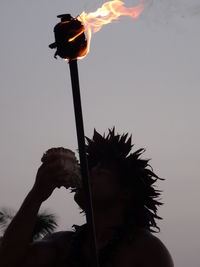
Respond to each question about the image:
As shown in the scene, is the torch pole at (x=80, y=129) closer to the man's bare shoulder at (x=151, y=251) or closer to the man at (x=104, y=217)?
the man at (x=104, y=217)

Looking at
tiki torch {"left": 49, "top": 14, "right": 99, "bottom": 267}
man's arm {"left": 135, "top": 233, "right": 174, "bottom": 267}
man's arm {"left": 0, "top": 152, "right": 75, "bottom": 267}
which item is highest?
tiki torch {"left": 49, "top": 14, "right": 99, "bottom": 267}

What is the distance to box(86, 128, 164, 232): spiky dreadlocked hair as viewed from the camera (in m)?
4.18

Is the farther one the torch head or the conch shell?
the conch shell

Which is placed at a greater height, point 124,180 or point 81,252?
point 124,180

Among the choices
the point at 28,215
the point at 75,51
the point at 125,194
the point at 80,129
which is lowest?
the point at 28,215

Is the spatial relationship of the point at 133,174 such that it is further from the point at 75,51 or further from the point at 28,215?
the point at 75,51

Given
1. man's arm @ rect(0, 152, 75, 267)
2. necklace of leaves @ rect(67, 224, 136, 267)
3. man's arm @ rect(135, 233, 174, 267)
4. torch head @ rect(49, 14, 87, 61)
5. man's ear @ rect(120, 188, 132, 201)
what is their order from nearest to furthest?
torch head @ rect(49, 14, 87, 61), man's arm @ rect(0, 152, 75, 267), man's arm @ rect(135, 233, 174, 267), necklace of leaves @ rect(67, 224, 136, 267), man's ear @ rect(120, 188, 132, 201)

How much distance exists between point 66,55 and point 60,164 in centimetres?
71

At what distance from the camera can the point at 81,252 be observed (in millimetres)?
4027

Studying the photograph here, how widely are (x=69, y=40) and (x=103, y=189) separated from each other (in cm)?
127

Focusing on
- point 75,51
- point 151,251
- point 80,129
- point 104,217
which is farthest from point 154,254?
point 75,51

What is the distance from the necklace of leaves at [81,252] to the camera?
13.0 feet

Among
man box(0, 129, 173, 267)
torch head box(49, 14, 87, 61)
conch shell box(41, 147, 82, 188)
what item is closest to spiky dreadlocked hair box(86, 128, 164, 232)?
man box(0, 129, 173, 267)

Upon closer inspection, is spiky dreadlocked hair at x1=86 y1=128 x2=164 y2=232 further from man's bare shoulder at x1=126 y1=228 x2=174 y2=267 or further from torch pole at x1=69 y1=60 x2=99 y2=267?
torch pole at x1=69 y1=60 x2=99 y2=267
